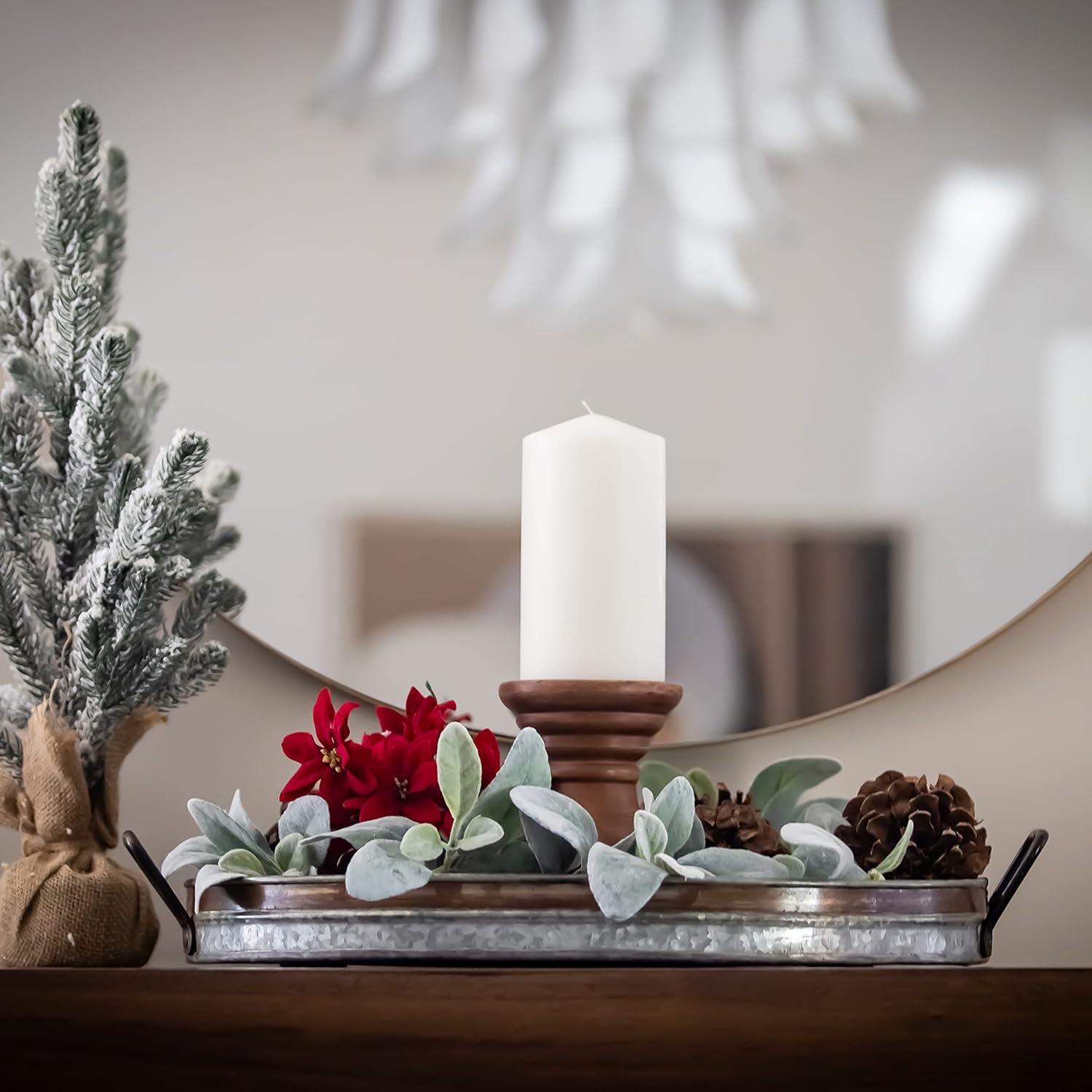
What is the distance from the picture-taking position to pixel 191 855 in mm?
571

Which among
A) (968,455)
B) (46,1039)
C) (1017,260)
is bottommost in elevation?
(46,1039)

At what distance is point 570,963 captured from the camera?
520 mm

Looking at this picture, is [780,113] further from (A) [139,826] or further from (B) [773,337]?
(A) [139,826]

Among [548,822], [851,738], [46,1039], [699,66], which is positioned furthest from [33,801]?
[699,66]

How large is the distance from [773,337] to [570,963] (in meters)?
0.48

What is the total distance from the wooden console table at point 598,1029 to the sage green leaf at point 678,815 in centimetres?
6

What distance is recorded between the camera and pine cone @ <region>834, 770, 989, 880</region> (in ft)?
2.02

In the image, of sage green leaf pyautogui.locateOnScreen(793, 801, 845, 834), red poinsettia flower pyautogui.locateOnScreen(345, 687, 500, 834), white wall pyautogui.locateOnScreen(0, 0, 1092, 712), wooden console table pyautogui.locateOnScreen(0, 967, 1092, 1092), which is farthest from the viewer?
white wall pyautogui.locateOnScreen(0, 0, 1092, 712)

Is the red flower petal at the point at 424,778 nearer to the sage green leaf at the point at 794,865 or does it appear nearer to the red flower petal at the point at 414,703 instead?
the red flower petal at the point at 414,703

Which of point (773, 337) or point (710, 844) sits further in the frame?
point (773, 337)

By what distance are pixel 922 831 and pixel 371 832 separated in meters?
0.26

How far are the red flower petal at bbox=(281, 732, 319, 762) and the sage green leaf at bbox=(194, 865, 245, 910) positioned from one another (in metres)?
0.08

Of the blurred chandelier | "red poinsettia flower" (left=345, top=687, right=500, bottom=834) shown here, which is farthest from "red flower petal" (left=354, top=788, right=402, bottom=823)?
the blurred chandelier

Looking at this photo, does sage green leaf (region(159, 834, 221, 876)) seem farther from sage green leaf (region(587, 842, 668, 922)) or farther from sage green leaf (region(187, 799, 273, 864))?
sage green leaf (region(587, 842, 668, 922))
